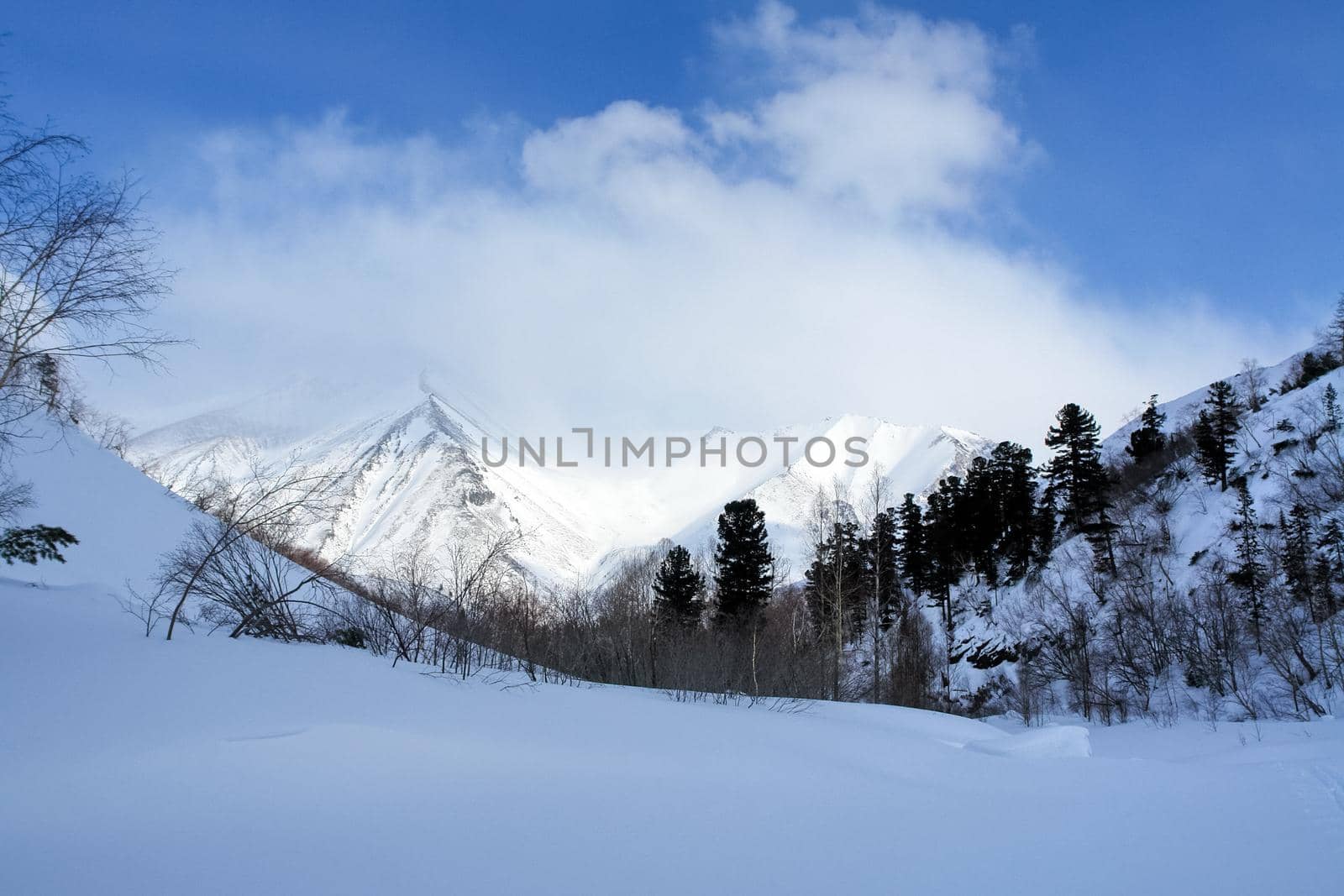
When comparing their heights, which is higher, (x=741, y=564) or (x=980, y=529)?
(x=980, y=529)

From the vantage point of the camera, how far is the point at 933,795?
18.1ft

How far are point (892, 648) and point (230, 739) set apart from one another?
32.2m

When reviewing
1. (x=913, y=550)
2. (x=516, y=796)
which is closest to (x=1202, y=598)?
(x=913, y=550)

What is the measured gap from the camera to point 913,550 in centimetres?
4922

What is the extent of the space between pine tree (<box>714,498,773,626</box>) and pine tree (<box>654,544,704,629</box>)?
3.90 feet

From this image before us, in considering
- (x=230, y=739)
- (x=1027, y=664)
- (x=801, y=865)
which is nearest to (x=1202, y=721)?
(x=1027, y=664)

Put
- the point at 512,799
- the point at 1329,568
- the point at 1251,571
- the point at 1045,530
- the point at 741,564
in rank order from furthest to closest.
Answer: the point at 1045,530
the point at 741,564
the point at 1251,571
the point at 1329,568
the point at 512,799

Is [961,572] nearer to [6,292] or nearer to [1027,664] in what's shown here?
[1027,664]

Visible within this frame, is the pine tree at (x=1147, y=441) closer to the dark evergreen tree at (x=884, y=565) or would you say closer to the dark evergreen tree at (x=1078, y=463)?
the dark evergreen tree at (x=1078, y=463)

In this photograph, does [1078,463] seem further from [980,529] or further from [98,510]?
[98,510]

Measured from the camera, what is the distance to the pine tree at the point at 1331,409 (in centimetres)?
3822

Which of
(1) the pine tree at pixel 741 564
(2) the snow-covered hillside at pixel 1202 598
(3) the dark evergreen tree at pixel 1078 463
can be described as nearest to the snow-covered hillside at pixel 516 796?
(2) the snow-covered hillside at pixel 1202 598

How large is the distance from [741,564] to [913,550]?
17.9 metres

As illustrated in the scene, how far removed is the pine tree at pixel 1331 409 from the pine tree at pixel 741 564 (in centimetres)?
3088
